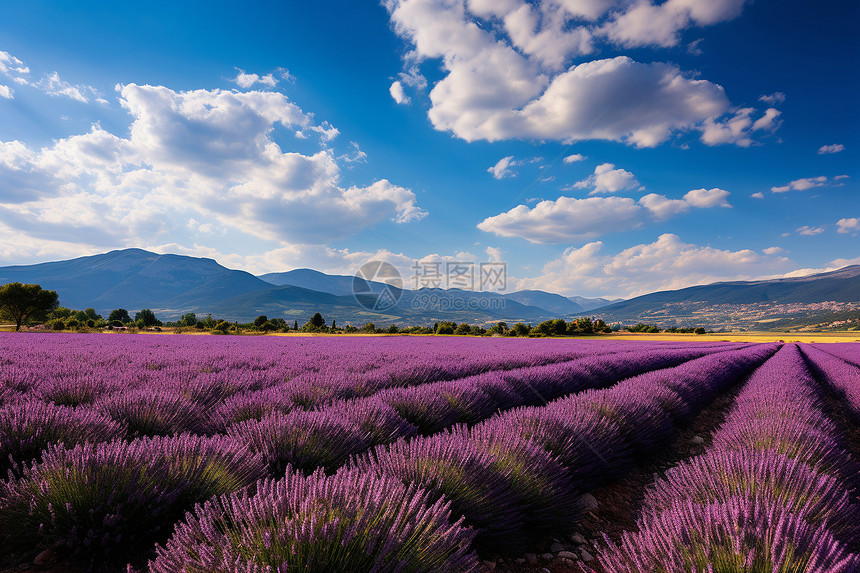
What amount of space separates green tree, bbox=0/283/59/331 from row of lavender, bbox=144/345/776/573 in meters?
57.1

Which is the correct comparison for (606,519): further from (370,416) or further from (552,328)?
(552,328)

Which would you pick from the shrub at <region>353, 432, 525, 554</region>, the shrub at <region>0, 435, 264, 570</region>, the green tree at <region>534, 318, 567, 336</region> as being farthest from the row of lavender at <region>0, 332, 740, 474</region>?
the green tree at <region>534, 318, 567, 336</region>

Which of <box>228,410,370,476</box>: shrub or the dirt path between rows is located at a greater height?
<box>228,410,370,476</box>: shrub

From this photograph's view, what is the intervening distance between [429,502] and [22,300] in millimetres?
59769

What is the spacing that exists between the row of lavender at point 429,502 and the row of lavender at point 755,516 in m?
0.53

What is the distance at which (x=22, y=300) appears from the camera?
40188 millimetres

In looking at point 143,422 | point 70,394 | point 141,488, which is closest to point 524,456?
point 141,488

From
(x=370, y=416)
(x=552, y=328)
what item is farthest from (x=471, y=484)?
(x=552, y=328)

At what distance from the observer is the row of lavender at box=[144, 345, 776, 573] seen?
1112 millimetres

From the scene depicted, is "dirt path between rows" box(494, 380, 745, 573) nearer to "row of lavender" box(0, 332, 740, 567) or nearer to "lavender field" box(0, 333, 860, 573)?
"lavender field" box(0, 333, 860, 573)

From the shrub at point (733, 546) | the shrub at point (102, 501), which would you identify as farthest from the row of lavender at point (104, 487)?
the shrub at point (733, 546)

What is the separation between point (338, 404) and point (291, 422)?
2.91 feet

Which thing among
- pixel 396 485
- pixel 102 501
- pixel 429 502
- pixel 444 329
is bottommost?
pixel 444 329

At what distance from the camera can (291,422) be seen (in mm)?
2479
